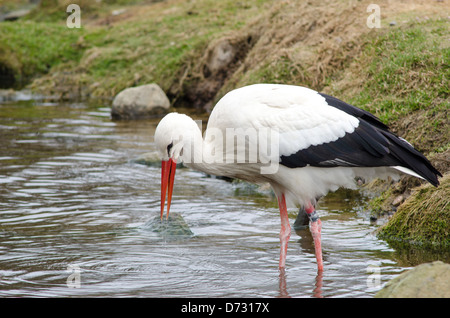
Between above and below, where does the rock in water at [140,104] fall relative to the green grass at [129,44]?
below

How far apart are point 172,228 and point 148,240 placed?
0.29 m

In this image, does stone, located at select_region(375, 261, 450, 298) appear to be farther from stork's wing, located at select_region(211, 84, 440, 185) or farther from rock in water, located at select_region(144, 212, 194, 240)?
rock in water, located at select_region(144, 212, 194, 240)

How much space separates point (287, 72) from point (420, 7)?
2381 mm

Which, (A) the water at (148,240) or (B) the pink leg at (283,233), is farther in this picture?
(B) the pink leg at (283,233)

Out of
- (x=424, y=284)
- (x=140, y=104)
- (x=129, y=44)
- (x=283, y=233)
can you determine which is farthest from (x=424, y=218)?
(x=129, y=44)

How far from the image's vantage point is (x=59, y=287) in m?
5.32

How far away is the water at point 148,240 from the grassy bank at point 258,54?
94 cm

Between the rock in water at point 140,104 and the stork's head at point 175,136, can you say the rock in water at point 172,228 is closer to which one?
the stork's head at point 175,136

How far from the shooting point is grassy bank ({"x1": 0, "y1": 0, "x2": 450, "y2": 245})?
7.95 metres

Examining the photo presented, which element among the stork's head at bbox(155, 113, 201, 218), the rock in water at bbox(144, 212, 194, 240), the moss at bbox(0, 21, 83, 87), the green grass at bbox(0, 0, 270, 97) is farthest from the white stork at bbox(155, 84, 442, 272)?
the moss at bbox(0, 21, 83, 87)

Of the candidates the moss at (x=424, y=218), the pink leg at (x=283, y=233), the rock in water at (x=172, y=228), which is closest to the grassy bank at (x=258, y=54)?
the moss at (x=424, y=218)

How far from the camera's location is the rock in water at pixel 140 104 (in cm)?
1404

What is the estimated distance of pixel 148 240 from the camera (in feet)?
21.9
